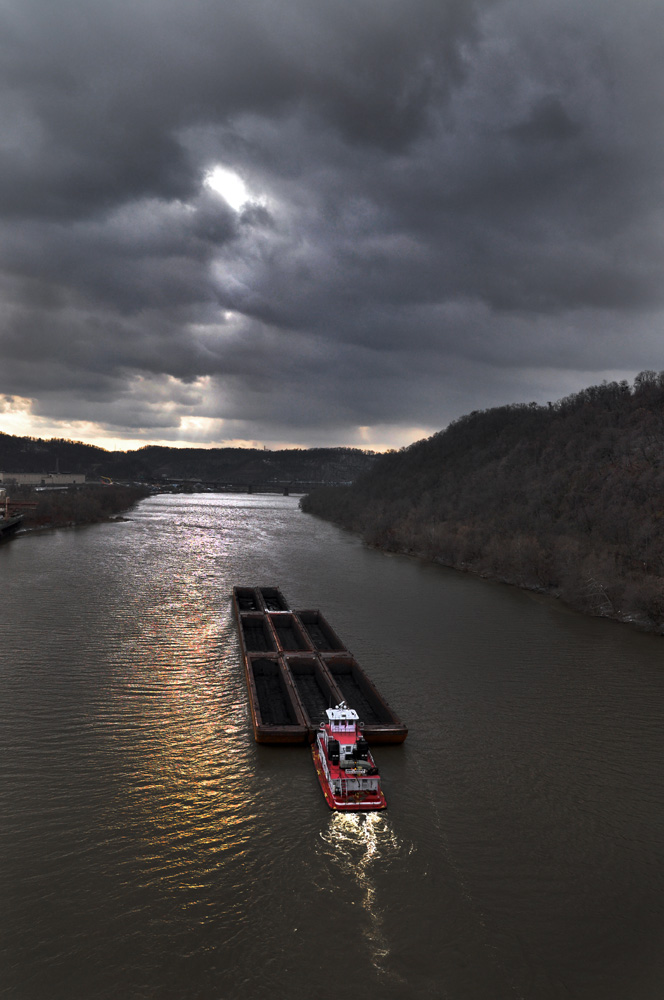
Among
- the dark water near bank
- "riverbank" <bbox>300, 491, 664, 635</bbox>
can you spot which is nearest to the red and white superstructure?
the dark water near bank

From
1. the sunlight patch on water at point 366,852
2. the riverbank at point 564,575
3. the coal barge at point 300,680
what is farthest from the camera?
the riverbank at point 564,575

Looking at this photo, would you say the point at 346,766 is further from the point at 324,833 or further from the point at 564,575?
the point at 564,575

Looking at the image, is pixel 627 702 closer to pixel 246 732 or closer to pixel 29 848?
pixel 246 732

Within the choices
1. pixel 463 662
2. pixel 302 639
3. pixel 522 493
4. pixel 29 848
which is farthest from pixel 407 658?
pixel 522 493

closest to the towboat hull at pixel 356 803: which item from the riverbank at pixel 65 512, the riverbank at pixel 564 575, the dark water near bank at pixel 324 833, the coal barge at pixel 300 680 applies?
the dark water near bank at pixel 324 833

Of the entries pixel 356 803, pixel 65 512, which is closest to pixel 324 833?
pixel 356 803

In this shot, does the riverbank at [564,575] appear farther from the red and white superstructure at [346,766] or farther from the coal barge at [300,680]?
the red and white superstructure at [346,766]
